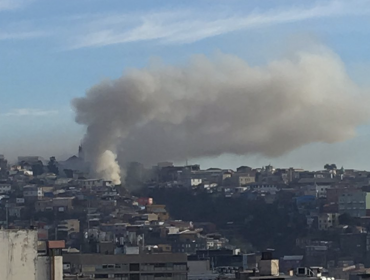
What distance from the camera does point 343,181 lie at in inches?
6649

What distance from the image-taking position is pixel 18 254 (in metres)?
26.4

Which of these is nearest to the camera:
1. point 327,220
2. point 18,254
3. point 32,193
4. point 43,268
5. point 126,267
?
point 18,254

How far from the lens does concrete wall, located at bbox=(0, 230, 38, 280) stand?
2616 cm

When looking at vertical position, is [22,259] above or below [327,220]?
below

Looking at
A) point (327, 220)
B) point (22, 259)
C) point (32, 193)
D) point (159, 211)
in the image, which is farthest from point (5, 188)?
point (22, 259)

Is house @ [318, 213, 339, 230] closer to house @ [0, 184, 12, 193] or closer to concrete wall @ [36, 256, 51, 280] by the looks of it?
house @ [0, 184, 12, 193]

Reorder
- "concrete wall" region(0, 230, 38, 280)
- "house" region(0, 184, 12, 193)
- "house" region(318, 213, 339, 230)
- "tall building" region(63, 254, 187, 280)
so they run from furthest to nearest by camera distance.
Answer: "house" region(0, 184, 12, 193) → "house" region(318, 213, 339, 230) → "tall building" region(63, 254, 187, 280) → "concrete wall" region(0, 230, 38, 280)

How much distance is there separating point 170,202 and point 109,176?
7707 millimetres

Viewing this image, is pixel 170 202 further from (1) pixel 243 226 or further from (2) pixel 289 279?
(2) pixel 289 279

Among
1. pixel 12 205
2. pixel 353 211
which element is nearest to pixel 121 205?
pixel 12 205

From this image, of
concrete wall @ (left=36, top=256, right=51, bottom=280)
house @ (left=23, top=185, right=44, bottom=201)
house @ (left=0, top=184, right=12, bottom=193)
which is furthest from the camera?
house @ (left=0, top=184, right=12, bottom=193)

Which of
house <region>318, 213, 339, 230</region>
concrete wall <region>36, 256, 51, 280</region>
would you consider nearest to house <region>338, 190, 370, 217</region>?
house <region>318, 213, 339, 230</region>

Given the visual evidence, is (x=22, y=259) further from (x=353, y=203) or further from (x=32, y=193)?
(x=32, y=193)

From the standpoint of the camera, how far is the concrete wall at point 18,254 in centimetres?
2616
